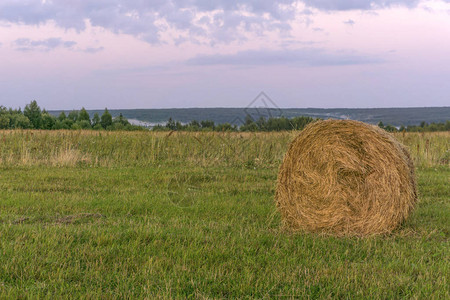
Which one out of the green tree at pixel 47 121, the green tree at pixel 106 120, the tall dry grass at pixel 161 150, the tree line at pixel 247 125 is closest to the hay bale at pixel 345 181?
the tree line at pixel 247 125

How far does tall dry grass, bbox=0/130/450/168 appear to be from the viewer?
13.4m

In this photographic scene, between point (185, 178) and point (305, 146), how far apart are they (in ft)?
15.1

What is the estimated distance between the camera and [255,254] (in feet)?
16.9

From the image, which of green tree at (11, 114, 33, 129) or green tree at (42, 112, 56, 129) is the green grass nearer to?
green tree at (11, 114, 33, 129)

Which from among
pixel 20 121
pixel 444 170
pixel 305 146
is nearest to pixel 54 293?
pixel 305 146

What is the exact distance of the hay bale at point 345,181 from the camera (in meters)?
6.46

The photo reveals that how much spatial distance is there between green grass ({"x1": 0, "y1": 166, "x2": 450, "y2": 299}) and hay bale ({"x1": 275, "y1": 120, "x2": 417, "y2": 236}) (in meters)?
0.36

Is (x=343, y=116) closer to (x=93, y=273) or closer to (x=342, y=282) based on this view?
(x=342, y=282)

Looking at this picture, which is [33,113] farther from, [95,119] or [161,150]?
[161,150]

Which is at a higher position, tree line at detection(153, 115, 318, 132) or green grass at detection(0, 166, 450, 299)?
tree line at detection(153, 115, 318, 132)

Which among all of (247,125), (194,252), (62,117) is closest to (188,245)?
(194,252)

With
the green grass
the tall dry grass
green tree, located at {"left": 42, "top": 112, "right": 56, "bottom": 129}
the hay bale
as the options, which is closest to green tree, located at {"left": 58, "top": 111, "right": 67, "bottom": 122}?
green tree, located at {"left": 42, "top": 112, "right": 56, "bottom": 129}

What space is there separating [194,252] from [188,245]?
337mm

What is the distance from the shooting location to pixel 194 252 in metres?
5.00
